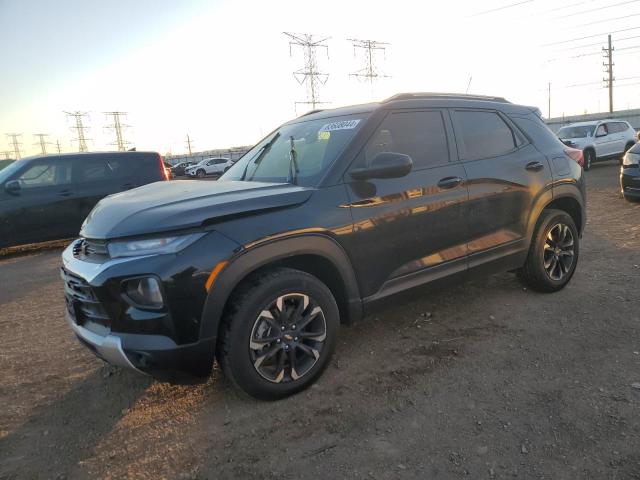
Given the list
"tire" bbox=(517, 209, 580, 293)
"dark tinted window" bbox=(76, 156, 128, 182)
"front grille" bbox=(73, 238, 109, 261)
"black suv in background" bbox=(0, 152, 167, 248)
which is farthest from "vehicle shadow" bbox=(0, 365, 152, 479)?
"dark tinted window" bbox=(76, 156, 128, 182)

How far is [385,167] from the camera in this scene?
→ 2.91 metres

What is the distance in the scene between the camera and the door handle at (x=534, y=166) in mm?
4029

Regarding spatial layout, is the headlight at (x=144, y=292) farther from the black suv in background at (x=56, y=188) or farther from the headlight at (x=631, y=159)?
the headlight at (x=631, y=159)

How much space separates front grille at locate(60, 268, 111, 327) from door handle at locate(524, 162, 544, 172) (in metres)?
3.58

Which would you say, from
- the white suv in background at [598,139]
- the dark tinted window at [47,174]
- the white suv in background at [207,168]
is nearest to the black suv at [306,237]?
the dark tinted window at [47,174]

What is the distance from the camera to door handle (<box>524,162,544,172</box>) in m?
4.03

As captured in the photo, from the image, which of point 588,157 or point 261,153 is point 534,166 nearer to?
point 261,153

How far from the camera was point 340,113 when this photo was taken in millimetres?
3549

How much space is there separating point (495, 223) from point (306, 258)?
5.93 feet

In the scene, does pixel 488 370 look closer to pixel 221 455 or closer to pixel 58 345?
pixel 221 455

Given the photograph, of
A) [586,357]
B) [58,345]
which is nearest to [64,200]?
[58,345]

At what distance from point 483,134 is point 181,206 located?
2663 millimetres

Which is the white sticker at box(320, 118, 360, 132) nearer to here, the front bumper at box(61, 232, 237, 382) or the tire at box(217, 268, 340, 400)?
the tire at box(217, 268, 340, 400)

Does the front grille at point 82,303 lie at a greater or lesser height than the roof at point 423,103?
lesser
